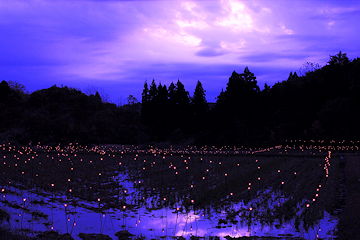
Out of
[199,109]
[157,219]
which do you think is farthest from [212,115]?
[157,219]

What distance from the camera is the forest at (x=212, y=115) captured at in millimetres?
37062

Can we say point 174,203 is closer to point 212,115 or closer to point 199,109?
point 212,115

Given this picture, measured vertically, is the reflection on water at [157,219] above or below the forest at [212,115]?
below

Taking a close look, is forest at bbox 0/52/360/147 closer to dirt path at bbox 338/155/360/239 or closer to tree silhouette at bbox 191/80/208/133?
tree silhouette at bbox 191/80/208/133

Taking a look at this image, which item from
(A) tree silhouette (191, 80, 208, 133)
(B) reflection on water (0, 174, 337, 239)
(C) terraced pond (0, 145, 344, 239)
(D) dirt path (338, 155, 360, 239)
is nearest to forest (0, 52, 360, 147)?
(A) tree silhouette (191, 80, 208, 133)

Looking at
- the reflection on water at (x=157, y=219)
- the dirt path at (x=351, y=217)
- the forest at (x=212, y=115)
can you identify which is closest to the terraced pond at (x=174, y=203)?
the reflection on water at (x=157, y=219)

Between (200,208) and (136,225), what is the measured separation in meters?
2.49

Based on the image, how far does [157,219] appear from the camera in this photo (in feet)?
30.8

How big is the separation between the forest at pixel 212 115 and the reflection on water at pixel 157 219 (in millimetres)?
27493

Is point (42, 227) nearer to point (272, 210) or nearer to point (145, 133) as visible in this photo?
point (272, 210)

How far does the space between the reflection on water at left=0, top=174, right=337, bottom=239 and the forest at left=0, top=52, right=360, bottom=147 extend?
Result: 27493mm

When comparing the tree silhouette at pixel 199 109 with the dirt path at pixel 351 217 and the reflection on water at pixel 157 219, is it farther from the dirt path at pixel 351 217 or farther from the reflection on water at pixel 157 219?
the reflection on water at pixel 157 219

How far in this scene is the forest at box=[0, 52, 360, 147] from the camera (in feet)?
122

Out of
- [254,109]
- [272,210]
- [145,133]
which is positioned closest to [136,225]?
[272,210]
